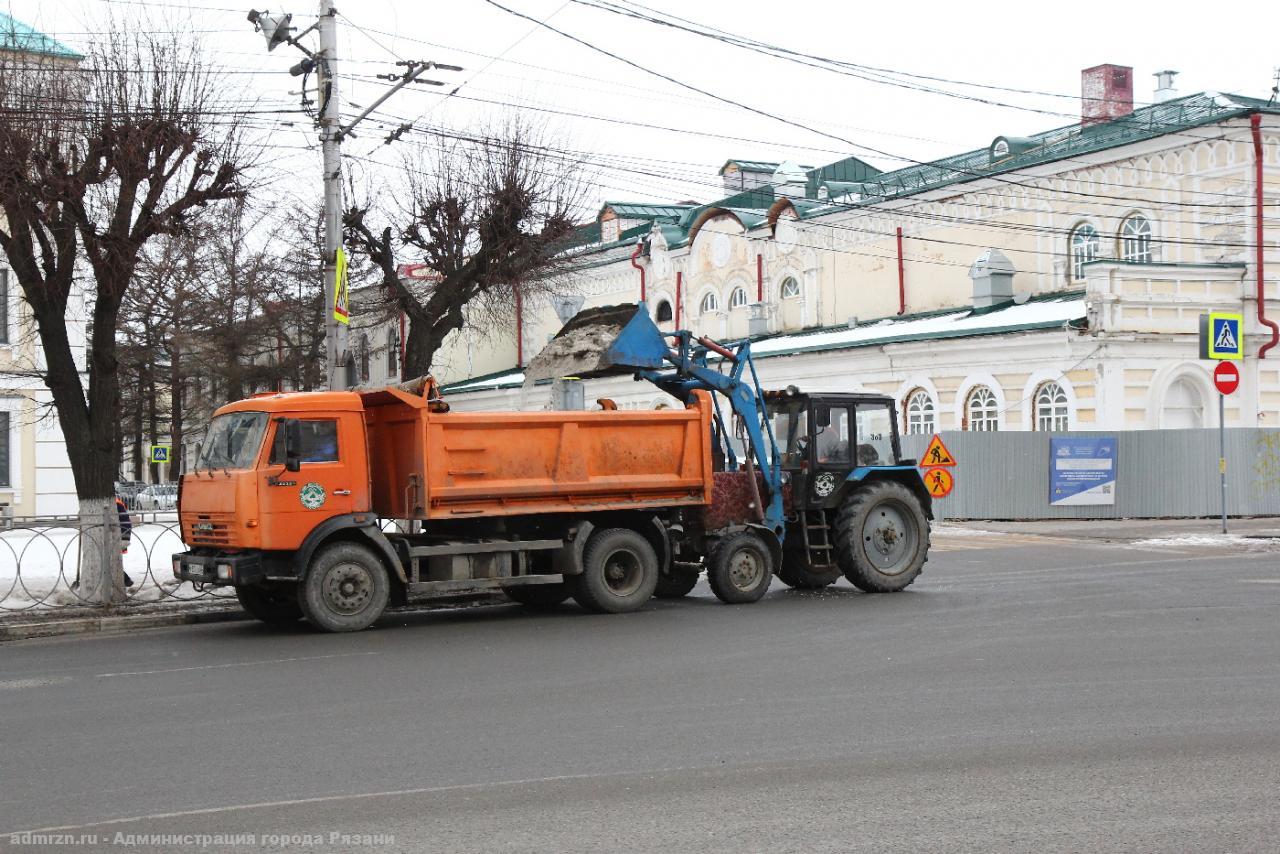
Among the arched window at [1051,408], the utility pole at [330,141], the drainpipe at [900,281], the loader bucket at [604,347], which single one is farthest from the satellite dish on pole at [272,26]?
the drainpipe at [900,281]

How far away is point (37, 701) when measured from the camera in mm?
10602

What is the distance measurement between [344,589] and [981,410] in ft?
77.1

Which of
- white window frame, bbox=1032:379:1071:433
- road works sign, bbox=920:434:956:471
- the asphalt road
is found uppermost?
white window frame, bbox=1032:379:1071:433

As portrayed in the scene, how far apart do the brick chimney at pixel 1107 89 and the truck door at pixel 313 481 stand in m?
30.7

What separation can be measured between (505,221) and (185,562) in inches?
479

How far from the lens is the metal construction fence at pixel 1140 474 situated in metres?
31.7

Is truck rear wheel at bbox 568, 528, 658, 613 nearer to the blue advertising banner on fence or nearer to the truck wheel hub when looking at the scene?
the truck wheel hub

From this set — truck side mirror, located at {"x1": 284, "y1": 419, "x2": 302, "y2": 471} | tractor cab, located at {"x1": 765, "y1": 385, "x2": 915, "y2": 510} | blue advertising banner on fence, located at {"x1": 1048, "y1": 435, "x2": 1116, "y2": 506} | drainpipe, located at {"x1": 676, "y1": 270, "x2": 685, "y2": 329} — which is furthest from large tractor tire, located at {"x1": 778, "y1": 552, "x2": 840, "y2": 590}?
drainpipe, located at {"x1": 676, "y1": 270, "x2": 685, "y2": 329}

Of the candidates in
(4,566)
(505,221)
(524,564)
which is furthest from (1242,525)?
(4,566)

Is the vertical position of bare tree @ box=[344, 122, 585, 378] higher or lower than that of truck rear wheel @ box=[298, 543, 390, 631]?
higher

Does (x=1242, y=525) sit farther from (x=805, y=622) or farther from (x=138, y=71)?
(x=138, y=71)

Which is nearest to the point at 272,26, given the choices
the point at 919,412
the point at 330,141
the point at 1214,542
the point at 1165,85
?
the point at 330,141

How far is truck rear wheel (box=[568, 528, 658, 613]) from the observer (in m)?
15.9

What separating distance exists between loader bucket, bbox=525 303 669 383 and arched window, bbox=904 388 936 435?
17887 millimetres
